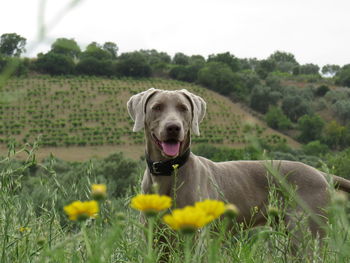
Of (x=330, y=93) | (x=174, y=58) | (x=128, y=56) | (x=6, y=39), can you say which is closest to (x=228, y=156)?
(x=6, y=39)

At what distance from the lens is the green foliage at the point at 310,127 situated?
257ft

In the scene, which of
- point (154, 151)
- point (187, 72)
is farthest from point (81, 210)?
point (187, 72)

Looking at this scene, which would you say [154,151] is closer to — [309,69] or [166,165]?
[166,165]

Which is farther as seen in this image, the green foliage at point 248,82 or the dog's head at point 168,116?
the green foliage at point 248,82

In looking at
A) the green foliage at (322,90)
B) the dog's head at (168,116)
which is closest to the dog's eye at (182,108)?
the dog's head at (168,116)

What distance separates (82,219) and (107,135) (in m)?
74.5

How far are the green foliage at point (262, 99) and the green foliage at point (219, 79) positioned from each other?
6.39 m

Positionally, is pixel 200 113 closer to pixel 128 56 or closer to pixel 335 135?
pixel 335 135

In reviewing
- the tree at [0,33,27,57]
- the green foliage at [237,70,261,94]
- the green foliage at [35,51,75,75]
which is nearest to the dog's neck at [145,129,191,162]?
the tree at [0,33,27,57]

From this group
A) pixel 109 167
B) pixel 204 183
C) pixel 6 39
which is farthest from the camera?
pixel 109 167

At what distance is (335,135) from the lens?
2926 inches

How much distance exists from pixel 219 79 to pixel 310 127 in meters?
27.8

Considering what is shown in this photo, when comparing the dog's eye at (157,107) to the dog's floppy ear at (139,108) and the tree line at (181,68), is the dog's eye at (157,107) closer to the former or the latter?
the dog's floppy ear at (139,108)

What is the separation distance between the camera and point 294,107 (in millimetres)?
86375
